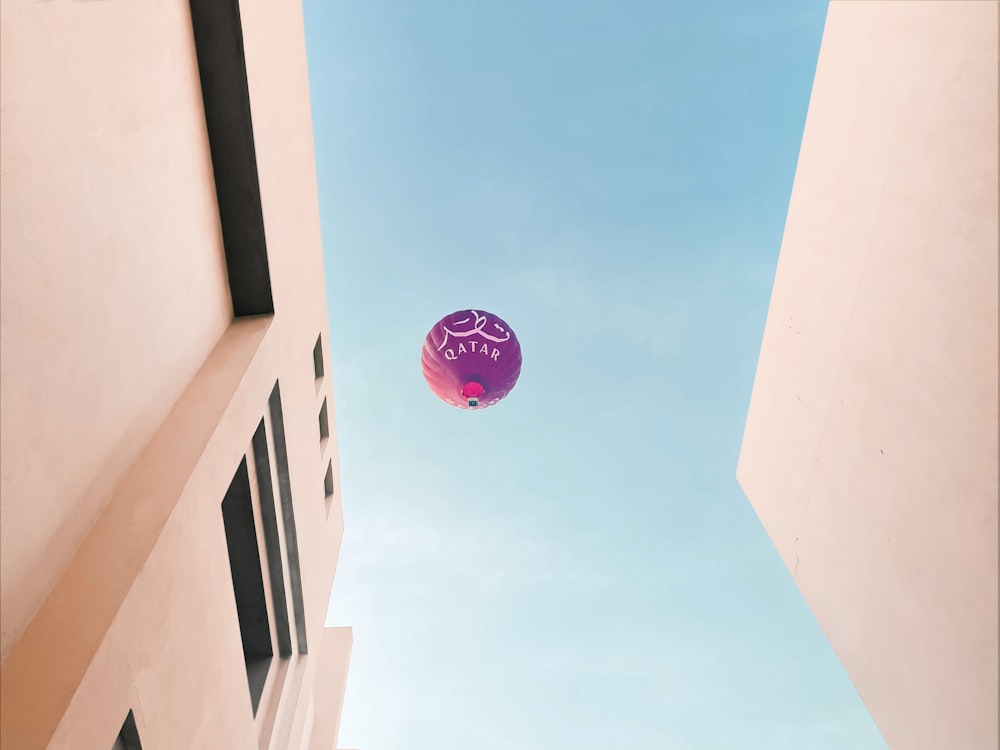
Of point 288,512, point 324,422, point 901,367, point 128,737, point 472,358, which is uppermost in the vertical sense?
point 901,367

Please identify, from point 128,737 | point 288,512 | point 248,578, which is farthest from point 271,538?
point 128,737

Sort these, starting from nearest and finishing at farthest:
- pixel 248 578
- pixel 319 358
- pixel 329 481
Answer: pixel 248 578
pixel 319 358
pixel 329 481

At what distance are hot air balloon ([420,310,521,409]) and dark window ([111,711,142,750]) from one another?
471 cm

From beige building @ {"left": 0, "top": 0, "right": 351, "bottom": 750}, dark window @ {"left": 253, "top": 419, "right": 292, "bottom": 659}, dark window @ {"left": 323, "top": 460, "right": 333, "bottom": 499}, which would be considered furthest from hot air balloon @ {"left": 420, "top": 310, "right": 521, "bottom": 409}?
dark window @ {"left": 323, "top": 460, "right": 333, "bottom": 499}

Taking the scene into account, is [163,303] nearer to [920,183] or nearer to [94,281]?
[94,281]

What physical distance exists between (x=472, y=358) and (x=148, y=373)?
3.62 m

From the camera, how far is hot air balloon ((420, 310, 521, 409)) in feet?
26.3

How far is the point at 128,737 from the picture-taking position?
417 centimetres

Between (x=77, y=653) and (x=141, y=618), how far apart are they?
603mm

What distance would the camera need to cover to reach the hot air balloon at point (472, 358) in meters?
8.02

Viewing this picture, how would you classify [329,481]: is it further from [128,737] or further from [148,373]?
[128,737]

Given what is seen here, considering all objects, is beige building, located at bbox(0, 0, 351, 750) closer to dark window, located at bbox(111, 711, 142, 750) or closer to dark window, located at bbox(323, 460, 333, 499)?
dark window, located at bbox(111, 711, 142, 750)

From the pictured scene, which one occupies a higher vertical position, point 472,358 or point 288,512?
point 472,358

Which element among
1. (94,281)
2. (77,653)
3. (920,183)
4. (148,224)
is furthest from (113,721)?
(920,183)
